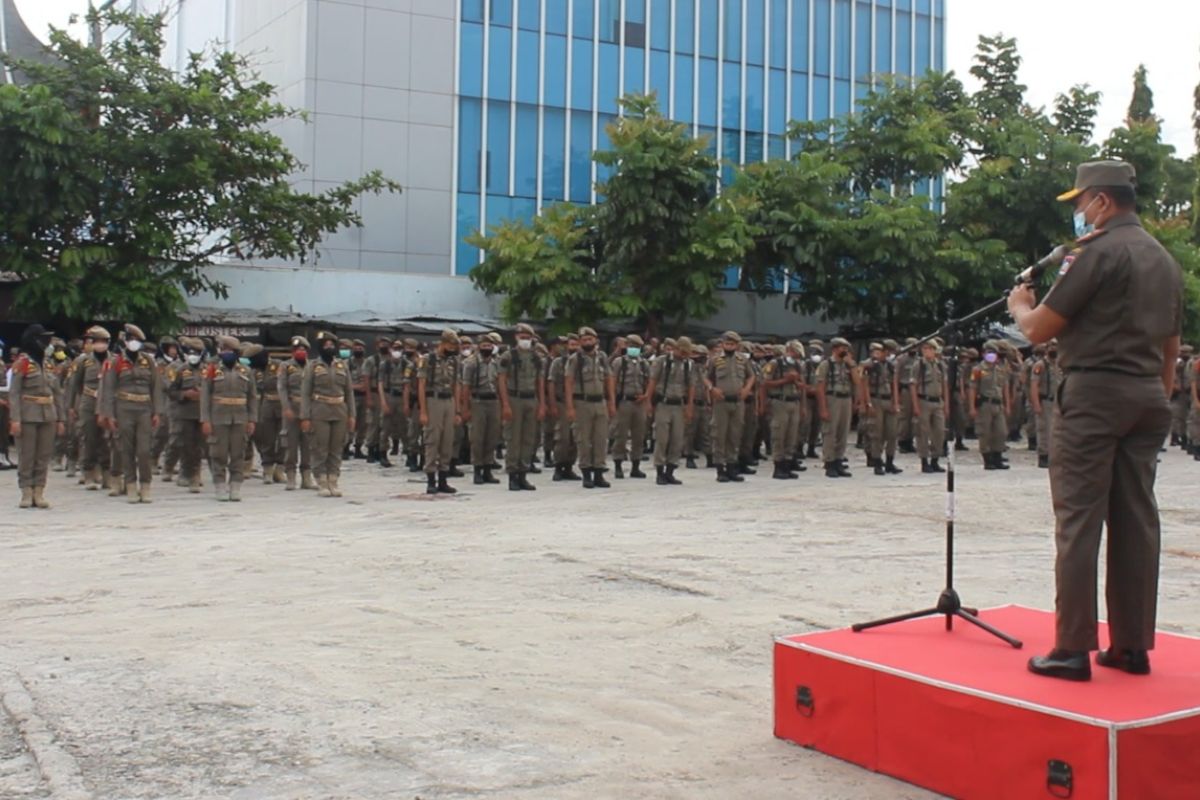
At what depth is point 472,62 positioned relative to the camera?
1278 inches

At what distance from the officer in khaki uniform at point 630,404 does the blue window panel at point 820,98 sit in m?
22.3

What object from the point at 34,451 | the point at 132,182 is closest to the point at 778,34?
the point at 132,182

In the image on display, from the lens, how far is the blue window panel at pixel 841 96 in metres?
37.8

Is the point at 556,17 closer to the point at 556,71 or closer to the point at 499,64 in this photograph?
the point at 556,71

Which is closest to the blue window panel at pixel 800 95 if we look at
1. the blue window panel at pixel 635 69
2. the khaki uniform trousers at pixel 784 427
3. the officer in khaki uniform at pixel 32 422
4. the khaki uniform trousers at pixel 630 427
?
the blue window panel at pixel 635 69

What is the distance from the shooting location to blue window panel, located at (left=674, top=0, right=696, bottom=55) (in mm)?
35562

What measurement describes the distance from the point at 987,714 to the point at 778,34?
35.1m

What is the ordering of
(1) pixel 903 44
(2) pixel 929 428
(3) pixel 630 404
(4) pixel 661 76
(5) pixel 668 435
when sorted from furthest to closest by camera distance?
(1) pixel 903 44
(4) pixel 661 76
(2) pixel 929 428
(3) pixel 630 404
(5) pixel 668 435

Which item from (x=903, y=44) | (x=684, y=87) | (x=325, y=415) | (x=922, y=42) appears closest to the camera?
(x=325, y=415)

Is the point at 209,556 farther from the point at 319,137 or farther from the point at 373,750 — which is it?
the point at 319,137

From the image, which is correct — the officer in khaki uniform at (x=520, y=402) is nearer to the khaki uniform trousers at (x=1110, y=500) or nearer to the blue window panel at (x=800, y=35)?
the khaki uniform trousers at (x=1110, y=500)

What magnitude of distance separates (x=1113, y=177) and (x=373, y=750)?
A: 3.51m

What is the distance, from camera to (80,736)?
4957 mm

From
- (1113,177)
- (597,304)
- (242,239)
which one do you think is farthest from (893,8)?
(1113,177)
